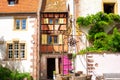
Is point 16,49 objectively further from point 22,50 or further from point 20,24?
point 20,24

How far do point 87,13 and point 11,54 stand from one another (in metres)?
Answer: 10.8

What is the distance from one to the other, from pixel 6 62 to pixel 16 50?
4.47 ft

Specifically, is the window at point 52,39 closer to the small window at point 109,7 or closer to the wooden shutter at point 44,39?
the wooden shutter at point 44,39

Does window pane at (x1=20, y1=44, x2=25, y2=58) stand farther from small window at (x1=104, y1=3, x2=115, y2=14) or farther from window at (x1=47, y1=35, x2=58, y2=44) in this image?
small window at (x1=104, y1=3, x2=115, y2=14)

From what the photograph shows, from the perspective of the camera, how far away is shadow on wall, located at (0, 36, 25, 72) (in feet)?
102

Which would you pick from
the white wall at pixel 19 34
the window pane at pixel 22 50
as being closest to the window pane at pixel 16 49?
the window pane at pixel 22 50

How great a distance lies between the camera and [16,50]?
31.6m

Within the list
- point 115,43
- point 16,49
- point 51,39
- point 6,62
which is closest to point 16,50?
point 16,49

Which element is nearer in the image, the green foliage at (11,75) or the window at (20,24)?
the green foliage at (11,75)

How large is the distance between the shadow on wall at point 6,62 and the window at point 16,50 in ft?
1.20

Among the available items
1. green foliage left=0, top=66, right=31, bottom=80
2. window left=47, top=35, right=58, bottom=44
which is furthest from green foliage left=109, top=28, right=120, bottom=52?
window left=47, top=35, right=58, bottom=44

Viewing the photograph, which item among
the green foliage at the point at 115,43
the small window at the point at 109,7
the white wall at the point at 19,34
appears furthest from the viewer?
the white wall at the point at 19,34

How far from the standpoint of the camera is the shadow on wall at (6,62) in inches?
1227

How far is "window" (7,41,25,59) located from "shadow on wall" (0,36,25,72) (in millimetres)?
366
